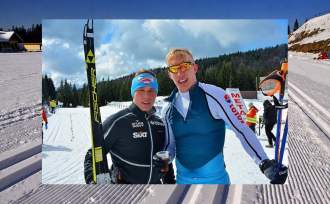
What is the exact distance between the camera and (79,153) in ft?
16.2

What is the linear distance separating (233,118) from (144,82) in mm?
962

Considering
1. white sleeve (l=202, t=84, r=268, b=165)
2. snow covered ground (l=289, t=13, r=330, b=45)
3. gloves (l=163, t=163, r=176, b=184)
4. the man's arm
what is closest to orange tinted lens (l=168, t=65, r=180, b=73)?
white sleeve (l=202, t=84, r=268, b=165)

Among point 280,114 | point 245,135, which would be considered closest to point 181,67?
point 245,135

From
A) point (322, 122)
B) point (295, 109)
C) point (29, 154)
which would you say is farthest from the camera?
point (295, 109)

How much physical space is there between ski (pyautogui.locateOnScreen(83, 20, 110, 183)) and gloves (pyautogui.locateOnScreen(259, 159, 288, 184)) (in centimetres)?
157

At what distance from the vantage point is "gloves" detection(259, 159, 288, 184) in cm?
484

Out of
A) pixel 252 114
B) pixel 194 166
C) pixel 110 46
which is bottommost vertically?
pixel 194 166

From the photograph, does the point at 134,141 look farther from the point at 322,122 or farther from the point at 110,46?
the point at 322,122

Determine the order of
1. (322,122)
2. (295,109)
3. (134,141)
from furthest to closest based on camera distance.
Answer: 1. (295,109)
2. (322,122)
3. (134,141)

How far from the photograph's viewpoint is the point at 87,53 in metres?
4.94

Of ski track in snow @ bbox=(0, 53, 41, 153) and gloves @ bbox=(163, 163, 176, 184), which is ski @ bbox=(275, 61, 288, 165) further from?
ski track in snow @ bbox=(0, 53, 41, 153)

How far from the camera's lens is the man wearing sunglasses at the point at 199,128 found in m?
4.77

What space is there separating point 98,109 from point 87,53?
0.58m

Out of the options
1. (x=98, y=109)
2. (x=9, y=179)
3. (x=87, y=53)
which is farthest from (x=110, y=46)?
(x=9, y=179)
